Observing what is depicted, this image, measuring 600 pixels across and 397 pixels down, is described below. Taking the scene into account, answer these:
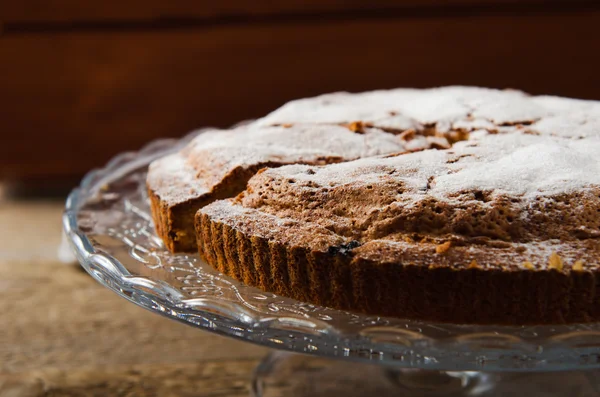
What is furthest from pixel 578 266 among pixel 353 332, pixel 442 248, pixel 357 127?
pixel 357 127

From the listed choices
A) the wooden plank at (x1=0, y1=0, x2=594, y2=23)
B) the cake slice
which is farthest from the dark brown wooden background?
the cake slice

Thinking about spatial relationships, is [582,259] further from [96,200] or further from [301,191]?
[96,200]

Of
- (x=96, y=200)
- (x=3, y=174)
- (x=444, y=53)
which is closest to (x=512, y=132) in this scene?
(x=96, y=200)

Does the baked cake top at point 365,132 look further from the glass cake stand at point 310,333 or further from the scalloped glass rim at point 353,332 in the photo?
the scalloped glass rim at point 353,332

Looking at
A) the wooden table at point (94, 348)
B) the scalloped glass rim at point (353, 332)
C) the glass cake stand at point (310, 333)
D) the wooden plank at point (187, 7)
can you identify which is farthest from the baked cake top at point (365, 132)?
the wooden plank at point (187, 7)

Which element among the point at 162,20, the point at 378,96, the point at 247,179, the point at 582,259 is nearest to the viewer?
the point at 582,259

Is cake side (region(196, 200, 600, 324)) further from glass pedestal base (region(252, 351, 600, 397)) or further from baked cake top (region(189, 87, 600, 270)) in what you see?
glass pedestal base (region(252, 351, 600, 397))

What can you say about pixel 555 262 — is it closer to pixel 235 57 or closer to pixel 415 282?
pixel 415 282
